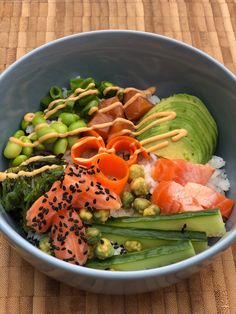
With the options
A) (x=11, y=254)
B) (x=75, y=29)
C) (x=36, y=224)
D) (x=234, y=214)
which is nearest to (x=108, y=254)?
(x=36, y=224)

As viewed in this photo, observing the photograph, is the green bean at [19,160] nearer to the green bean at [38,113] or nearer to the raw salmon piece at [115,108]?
the green bean at [38,113]

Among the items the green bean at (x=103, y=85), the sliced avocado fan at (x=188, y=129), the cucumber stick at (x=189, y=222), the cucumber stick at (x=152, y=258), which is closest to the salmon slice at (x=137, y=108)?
the sliced avocado fan at (x=188, y=129)

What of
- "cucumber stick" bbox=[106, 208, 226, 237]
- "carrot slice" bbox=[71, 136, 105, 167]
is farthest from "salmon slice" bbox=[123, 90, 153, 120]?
"cucumber stick" bbox=[106, 208, 226, 237]

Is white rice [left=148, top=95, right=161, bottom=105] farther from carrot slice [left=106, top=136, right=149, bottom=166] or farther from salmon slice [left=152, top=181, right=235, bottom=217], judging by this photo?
salmon slice [left=152, top=181, right=235, bottom=217]

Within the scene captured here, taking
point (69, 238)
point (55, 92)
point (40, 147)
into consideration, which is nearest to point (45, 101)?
point (55, 92)

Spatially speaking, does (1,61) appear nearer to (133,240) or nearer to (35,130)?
(35,130)

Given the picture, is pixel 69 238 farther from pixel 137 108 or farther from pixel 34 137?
pixel 137 108
